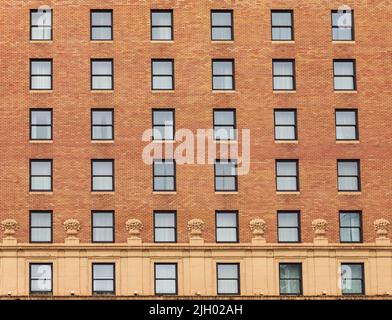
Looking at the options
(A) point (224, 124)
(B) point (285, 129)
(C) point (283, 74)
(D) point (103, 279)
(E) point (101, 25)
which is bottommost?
(D) point (103, 279)

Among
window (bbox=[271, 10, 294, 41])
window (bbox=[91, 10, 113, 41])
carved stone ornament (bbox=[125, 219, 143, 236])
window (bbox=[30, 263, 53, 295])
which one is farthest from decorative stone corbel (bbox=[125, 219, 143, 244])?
window (bbox=[271, 10, 294, 41])

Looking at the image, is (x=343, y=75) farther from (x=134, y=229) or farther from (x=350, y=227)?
(x=134, y=229)

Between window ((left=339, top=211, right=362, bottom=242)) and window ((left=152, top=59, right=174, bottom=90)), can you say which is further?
window ((left=152, top=59, right=174, bottom=90))

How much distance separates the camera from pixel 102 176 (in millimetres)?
62031

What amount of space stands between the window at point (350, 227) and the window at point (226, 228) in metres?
5.45

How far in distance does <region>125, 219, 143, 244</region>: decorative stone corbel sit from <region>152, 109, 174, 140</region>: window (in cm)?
455

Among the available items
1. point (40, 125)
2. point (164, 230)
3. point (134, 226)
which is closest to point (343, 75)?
point (164, 230)

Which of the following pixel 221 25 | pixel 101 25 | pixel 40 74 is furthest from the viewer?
pixel 221 25

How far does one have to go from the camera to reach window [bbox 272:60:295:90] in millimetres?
63281

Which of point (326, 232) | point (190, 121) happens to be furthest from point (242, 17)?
point (326, 232)

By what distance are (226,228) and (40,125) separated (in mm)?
10948

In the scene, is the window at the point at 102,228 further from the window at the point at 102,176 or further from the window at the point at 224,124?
the window at the point at 224,124

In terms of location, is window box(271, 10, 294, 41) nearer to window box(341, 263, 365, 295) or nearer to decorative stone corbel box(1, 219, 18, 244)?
window box(341, 263, 365, 295)
